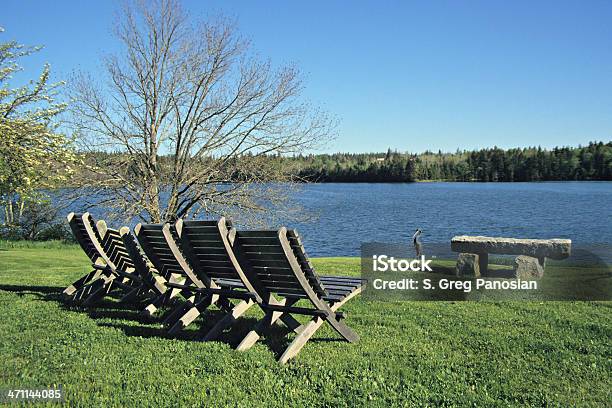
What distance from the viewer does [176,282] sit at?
253 inches

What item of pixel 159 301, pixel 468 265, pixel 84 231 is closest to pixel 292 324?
pixel 159 301

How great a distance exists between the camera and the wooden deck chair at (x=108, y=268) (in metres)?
7.19

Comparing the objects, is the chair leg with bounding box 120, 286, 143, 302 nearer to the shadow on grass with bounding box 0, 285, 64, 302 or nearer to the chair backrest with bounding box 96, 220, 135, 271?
the chair backrest with bounding box 96, 220, 135, 271

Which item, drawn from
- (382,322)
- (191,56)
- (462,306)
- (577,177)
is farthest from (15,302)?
(577,177)

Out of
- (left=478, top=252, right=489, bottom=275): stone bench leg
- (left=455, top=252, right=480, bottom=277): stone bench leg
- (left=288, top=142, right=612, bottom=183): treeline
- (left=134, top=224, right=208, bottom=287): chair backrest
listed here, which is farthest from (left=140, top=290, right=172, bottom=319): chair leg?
(left=288, top=142, right=612, bottom=183): treeline

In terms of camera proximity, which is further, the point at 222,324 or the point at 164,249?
the point at 164,249

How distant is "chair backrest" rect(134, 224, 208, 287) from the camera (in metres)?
5.71

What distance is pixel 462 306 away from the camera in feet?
24.1

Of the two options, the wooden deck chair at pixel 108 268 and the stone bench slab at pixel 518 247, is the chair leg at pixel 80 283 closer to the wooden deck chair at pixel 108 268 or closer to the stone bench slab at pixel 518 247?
the wooden deck chair at pixel 108 268

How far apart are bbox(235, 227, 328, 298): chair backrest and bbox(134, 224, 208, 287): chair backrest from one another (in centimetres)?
92

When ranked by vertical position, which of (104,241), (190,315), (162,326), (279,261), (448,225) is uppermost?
(279,261)

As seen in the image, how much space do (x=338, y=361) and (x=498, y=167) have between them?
128655 millimetres

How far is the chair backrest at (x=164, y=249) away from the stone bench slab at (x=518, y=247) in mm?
6650

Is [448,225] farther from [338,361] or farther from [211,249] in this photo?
[338,361]
